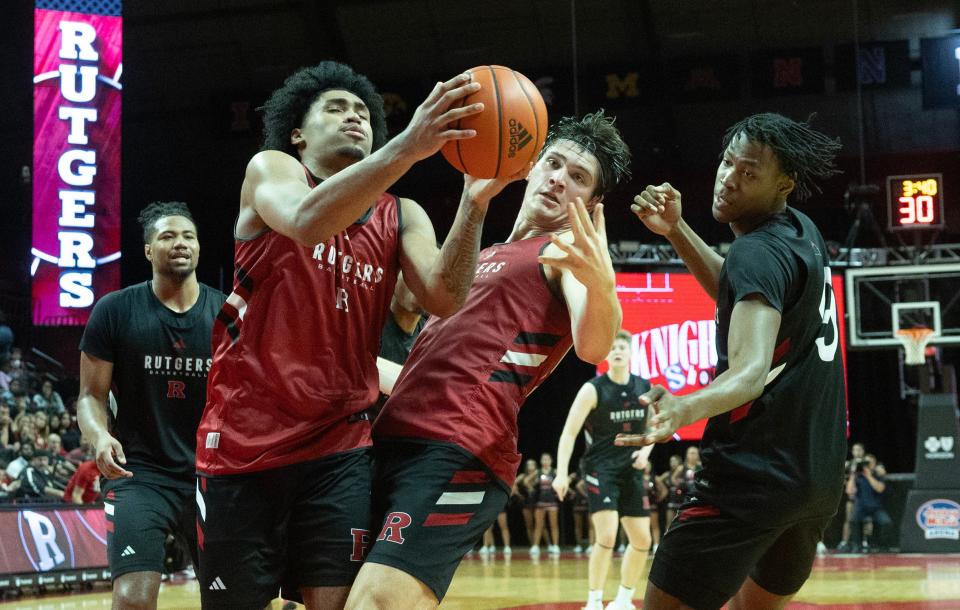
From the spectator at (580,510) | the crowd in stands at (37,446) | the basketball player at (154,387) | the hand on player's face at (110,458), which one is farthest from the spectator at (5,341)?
the hand on player's face at (110,458)

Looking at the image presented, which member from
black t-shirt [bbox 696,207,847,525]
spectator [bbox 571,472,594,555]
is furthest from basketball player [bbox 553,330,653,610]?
spectator [bbox 571,472,594,555]

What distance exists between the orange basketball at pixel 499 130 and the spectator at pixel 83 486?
9901 mm

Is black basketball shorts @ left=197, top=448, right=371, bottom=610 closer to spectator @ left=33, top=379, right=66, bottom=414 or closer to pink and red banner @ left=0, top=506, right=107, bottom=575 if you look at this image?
pink and red banner @ left=0, top=506, right=107, bottom=575

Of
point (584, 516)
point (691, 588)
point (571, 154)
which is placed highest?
point (571, 154)

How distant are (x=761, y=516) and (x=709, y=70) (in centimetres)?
1619

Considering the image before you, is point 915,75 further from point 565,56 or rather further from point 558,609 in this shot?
point 558,609

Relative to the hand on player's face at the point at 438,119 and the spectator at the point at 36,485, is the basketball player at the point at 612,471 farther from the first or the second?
the hand on player's face at the point at 438,119

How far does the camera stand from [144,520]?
4824mm

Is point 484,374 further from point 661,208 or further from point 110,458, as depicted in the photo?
point 110,458

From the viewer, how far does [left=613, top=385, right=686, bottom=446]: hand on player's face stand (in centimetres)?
297

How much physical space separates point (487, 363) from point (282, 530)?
792 millimetres

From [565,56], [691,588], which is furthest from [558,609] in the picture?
[565,56]

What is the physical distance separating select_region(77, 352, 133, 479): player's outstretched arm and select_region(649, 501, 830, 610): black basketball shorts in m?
2.38

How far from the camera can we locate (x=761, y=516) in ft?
11.5
